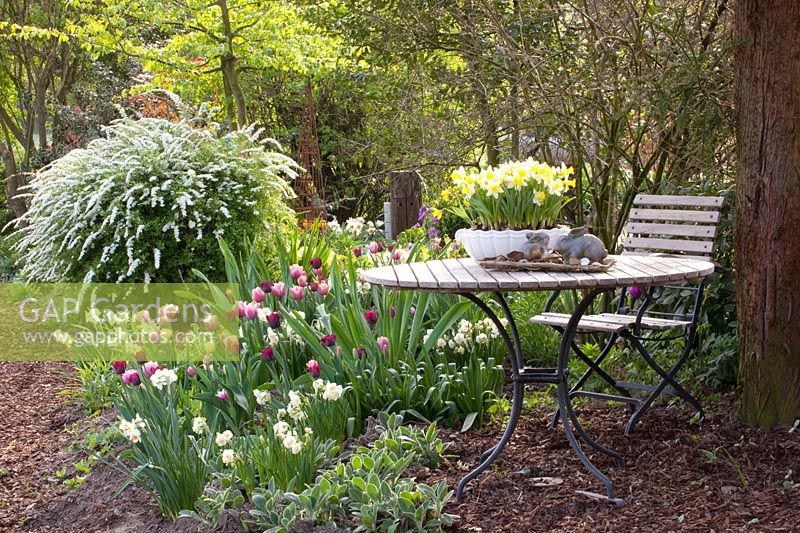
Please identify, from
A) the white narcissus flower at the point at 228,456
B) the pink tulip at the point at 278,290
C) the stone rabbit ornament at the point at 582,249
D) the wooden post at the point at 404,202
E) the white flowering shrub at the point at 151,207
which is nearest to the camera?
the white narcissus flower at the point at 228,456

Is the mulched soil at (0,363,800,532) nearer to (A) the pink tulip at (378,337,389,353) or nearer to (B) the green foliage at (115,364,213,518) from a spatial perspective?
(B) the green foliage at (115,364,213,518)

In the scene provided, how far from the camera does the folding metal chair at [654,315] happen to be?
3.97 metres

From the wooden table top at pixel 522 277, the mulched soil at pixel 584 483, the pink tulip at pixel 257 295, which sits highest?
the wooden table top at pixel 522 277

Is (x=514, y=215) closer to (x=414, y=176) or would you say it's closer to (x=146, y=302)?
(x=146, y=302)

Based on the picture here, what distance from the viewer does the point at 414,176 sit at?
8664mm

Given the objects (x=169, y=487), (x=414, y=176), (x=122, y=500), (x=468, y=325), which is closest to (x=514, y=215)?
(x=468, y=325)

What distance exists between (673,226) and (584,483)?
5.13ft

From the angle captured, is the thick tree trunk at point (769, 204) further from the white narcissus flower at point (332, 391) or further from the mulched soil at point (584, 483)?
the white narcissus flower at point (332, 391)

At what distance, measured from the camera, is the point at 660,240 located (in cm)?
454

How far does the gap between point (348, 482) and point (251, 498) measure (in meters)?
0.40

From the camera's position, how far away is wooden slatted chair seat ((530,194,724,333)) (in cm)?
404

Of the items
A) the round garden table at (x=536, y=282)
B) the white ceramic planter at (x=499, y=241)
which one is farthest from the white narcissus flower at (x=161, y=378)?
the white ceramic planter at (x=499, y=241)

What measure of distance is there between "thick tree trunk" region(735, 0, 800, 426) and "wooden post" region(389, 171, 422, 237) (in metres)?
5.26

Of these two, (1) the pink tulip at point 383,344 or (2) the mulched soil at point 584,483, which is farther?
(1) the pink tulip at point 383,344
